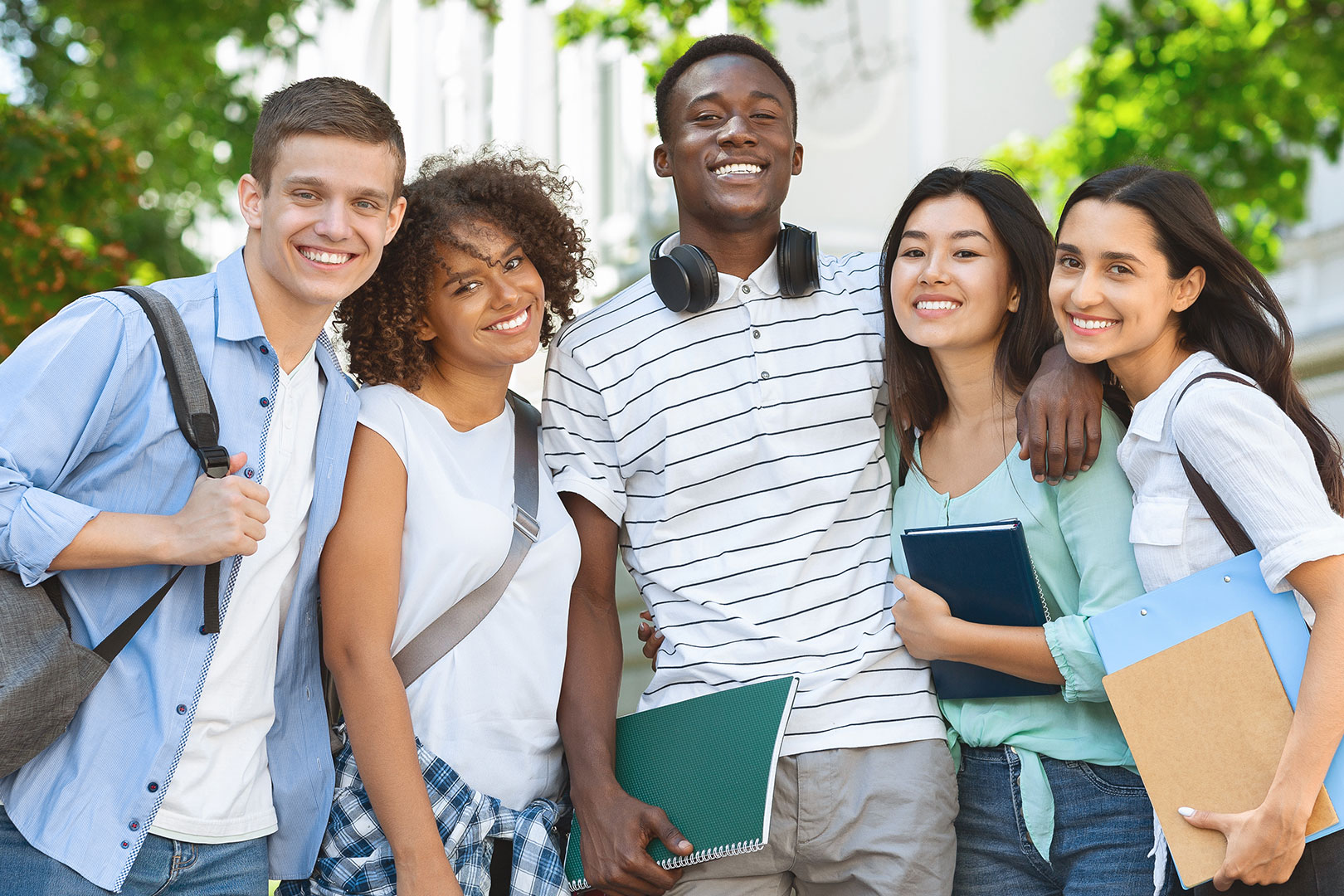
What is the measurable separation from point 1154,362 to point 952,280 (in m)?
0.51

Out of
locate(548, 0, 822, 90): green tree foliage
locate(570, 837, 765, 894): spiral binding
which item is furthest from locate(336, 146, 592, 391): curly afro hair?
locate(548, 0, 822, 90): green tree foliage

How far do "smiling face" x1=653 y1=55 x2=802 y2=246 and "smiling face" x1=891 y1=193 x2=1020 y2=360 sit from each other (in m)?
0.43

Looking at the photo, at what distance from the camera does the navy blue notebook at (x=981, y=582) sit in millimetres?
2859

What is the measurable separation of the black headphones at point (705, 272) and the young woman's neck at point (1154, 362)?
2.72 ft

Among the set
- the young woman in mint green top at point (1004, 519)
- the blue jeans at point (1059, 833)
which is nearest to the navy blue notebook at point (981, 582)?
the young woman in mint green top at point (1004, 519)

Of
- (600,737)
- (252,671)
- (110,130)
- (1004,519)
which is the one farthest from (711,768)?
(110,130)

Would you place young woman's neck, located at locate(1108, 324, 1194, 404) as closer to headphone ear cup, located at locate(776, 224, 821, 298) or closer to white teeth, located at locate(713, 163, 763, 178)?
headphone ear cup, located at locate(776, 224, 821, 298)

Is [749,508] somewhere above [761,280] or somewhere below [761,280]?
below

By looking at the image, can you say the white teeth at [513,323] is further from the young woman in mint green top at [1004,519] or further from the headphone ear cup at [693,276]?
the young woman in mint green top at [1004,519]

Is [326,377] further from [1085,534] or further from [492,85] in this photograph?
[492,85]

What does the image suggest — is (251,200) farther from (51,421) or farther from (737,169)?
(737,169)

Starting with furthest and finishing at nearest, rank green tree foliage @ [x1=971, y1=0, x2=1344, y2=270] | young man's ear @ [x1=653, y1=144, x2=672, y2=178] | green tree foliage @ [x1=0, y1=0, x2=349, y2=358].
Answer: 1. green tree foliage @ [x1=971, y1=0, x2=1344, y2=270]
2. green tree foliage @ [x1=0, y1=0, x2=349, y2=358]
3. young man's ear @ [x1=653, y1=144, x2=672, y2=178]

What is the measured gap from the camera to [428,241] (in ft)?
10.3

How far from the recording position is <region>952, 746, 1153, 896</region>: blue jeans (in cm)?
285
